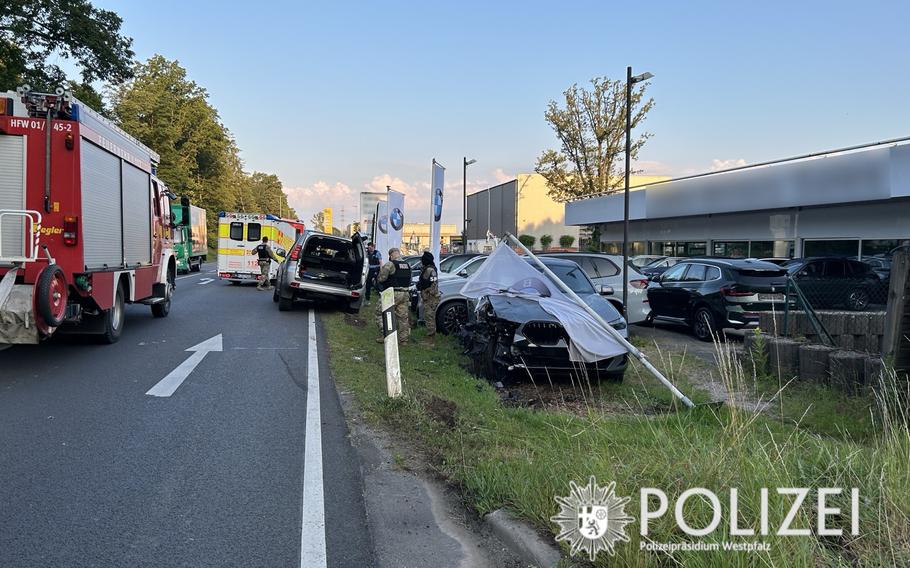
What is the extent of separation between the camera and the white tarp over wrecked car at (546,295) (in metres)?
6.96

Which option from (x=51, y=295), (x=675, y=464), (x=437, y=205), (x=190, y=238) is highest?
(x=437, y=205)

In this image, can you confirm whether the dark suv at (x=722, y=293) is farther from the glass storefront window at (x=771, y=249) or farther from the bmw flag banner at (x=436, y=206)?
the glass storefront window at (x=771, y=249)

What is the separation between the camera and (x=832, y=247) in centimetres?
2522

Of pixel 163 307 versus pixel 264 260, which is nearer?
pixel 163 307

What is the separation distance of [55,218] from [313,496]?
6.14 m

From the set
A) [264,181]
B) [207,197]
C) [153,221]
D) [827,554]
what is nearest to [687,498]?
[827,554]

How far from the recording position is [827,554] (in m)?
3.01

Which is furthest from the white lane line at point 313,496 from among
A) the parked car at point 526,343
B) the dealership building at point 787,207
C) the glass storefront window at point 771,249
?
the glass storefront window at point 771,249

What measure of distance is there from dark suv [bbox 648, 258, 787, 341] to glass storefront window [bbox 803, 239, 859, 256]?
589 inches

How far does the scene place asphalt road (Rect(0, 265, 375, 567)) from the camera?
11.9 ft

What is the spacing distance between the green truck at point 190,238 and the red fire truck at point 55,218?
1726 centimetres

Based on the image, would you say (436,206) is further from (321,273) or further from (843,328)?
(843,328)

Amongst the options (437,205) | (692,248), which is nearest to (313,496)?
(437,205)

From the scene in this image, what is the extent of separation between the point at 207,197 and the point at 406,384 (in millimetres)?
64676
